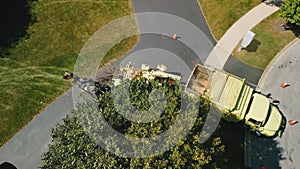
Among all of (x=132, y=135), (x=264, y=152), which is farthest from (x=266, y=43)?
(x=132, y=135)

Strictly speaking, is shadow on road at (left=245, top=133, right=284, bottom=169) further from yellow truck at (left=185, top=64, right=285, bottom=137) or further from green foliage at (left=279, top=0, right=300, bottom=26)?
green foliage at (left=279, top=0, right=300, bottom=26)

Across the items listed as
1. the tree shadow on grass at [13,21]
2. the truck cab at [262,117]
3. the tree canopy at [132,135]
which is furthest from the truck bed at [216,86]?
the tree shadow on grass at [13,21]

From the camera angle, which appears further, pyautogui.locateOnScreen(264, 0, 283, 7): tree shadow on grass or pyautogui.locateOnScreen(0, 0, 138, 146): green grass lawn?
pyautogui.locateOnScreen(264, 0, 283, 7): tree shadow on grass

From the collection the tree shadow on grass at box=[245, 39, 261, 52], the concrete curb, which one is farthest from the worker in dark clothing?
the concrete curb

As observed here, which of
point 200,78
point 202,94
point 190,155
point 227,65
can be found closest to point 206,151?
point 190,155

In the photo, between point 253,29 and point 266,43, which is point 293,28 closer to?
point 266,43

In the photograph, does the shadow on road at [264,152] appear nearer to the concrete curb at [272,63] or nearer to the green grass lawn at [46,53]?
the concrete curb at [272,63]

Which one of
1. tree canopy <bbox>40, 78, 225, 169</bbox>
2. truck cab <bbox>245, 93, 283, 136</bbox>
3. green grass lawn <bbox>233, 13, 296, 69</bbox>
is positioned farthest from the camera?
green grass lawn <bbox>233, 13, 296, 69</bbox>
